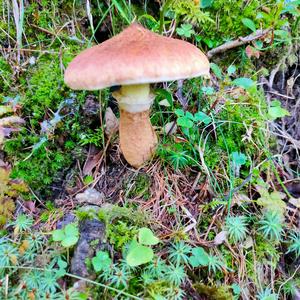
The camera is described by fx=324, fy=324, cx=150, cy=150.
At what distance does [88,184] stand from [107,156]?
254 mm

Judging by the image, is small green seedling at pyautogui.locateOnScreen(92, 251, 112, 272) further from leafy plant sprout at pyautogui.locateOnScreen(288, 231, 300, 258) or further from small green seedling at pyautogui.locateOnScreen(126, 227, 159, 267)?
leafy plant sprout at pyautogui.locateOnScreen(288, 231, 300, 258)

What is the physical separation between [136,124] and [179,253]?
832 mm

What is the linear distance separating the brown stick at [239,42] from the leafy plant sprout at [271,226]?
4.73ft

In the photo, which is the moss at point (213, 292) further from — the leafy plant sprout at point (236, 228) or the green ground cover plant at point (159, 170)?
the leafy plant sprout at point (236, 228)

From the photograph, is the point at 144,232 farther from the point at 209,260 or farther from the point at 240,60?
the point at 240,60

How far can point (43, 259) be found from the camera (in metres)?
1.70

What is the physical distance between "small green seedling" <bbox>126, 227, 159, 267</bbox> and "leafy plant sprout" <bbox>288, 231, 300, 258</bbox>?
2.95 feet

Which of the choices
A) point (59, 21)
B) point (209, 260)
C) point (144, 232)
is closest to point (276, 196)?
point (209, 260)

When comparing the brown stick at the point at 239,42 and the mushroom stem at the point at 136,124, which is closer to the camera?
the mushroom stem at the point at 136,124

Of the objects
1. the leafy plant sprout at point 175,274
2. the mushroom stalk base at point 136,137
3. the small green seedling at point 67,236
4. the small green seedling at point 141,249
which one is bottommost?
the leafy plant sprout at point 175,274

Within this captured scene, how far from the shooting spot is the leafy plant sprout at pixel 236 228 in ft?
6.33

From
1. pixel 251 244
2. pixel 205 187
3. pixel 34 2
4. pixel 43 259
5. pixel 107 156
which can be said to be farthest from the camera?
pixel 34 2

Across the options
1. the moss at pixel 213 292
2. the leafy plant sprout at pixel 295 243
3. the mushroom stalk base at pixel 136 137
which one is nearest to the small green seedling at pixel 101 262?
the moss at pixel 213 292

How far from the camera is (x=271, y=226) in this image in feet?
6.42
